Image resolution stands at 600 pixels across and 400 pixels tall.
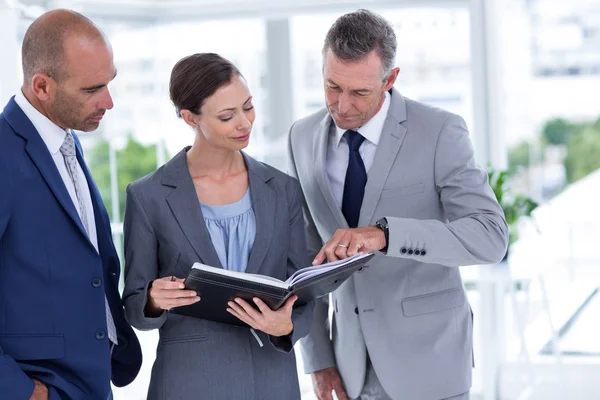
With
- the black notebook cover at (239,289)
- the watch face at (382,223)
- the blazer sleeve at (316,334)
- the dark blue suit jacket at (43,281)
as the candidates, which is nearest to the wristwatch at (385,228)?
the watch face at (382,223)

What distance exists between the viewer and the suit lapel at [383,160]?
81.7 inches

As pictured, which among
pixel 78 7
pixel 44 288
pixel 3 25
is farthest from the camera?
pixel 78 7

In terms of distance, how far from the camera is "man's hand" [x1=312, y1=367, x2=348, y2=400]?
2234 millimetres

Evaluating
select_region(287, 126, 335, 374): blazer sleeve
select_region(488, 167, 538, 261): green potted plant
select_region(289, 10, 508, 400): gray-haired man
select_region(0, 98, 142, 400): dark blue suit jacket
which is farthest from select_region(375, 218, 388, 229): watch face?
select_region(488, 167, 538, 261): green potted plant

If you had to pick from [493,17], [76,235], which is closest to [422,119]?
[76,235]

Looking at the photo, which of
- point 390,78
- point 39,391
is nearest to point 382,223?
point 390,78

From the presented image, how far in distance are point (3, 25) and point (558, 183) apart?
126 inches

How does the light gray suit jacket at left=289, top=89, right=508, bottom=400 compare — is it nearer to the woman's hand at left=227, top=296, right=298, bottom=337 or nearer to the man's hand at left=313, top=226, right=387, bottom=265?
the man's hand at left=313, top=226, right=387, bottom=265

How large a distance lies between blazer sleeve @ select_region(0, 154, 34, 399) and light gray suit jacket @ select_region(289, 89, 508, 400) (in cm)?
82

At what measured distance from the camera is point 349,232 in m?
1.83

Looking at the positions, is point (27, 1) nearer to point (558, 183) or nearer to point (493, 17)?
point (493, 17)

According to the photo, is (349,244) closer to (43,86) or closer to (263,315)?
(263,315)

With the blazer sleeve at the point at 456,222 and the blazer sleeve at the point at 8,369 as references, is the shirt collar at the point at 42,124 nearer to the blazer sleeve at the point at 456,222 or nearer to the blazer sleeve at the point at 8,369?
the blazer sleeve at the point at 8,369

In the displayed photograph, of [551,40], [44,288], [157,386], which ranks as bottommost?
[157,386]
